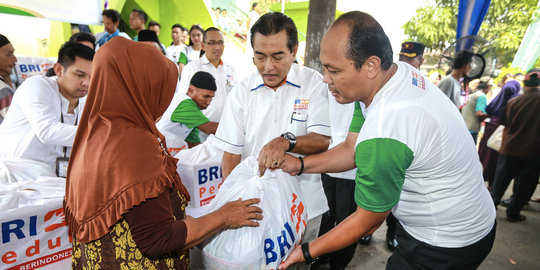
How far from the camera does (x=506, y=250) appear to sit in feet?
10.9

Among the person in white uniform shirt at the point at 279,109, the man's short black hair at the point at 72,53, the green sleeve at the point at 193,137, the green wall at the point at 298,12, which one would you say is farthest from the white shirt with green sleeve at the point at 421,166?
the green wall at the point at 298,12

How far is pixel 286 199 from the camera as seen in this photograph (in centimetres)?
151

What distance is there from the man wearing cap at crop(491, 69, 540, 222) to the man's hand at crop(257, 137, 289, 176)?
3.99 m

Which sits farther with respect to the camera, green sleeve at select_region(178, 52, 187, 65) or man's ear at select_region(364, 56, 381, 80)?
green sleeve at select_region(178, 52, 187, 65)

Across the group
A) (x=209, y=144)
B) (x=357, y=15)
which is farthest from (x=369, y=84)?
(x=209, y=144)

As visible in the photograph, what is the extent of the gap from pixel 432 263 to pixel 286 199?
70 cm

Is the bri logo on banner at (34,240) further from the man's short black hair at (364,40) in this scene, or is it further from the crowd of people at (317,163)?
the man's short black hair at (364,40)

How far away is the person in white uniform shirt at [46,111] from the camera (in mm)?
2141

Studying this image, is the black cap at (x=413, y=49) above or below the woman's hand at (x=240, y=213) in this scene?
above

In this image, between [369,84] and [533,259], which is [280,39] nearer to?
[369,84]

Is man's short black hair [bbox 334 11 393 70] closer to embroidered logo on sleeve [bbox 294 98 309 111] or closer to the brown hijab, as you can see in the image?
embroidered logo on sleeve [bbox 294 98 309 111]

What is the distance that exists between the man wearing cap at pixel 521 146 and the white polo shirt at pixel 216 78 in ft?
12.8

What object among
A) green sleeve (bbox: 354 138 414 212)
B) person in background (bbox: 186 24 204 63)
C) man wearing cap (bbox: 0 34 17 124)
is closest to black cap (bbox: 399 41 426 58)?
green sleeve (bbox: 354 138 414 212)

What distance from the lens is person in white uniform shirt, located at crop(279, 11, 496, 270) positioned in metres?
1.02
